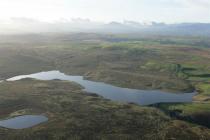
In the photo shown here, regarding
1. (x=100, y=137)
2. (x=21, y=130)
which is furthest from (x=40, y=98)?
(x=100, y=137)

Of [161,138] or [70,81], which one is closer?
[161,138]

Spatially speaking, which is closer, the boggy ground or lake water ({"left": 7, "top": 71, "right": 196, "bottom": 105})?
the boggy ground

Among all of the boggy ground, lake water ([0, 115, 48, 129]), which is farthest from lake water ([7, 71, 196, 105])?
lake water ([0, 115, 48, 129])

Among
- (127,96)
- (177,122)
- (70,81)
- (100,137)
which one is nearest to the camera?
(100,137)

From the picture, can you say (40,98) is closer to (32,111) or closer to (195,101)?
(32,111)

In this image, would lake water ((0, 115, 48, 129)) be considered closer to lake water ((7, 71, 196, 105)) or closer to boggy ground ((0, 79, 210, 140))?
boggy ground ((0, 79, 210, 140))

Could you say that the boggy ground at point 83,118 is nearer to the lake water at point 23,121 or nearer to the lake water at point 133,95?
the lake water at point 23,121

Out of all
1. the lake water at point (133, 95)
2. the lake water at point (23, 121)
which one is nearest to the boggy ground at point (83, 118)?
the lake water at point (23, 121)
